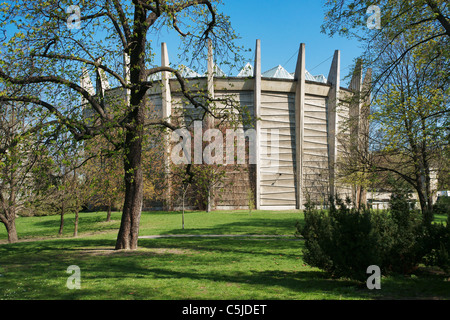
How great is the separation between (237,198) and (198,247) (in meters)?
23.8

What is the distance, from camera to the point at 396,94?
44.3 feet

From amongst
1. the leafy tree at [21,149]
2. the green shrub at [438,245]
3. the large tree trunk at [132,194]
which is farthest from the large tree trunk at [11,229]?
the green shrub at [438,245]

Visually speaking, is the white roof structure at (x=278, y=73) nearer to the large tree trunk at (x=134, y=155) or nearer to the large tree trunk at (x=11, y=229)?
the large tree trunk at (x=11, y=229)

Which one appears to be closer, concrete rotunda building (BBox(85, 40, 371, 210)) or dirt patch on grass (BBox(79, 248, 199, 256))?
dirt patch on grass (BBox(79, 248, 199, 256))

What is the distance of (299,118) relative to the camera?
36.7m

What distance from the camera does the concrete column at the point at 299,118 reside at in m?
35.8

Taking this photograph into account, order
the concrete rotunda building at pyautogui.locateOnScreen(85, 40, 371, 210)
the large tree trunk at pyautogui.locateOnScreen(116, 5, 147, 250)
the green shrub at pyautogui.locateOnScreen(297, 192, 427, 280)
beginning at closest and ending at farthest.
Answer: the green shrub at pyautogui.locateOnScreen(297, 192, 427, 280) < the large tree trunk at pyautogui.locateOnScreen(116, 5, 147, 250) < the concrete rotunda building at pyautogui.locateOnScreen(85, 40, 371, 210)

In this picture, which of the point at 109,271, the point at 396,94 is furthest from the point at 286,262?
the point at 396,94

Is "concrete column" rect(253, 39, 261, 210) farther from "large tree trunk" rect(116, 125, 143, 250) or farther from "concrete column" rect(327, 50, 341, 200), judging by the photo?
"large tree trunk" rect(116, 125, 143, 250)

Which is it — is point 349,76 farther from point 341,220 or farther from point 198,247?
point 198,247

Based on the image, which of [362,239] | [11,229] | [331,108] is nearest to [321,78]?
[331,108]

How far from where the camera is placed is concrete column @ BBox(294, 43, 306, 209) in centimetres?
3578

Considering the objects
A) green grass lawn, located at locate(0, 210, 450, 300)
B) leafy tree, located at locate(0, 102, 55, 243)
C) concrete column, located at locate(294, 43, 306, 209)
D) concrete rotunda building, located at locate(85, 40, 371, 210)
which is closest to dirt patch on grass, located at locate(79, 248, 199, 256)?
green grass lawn, located at locate(0, 210, 450, 300)

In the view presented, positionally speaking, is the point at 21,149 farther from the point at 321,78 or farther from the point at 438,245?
the point at 321,78
